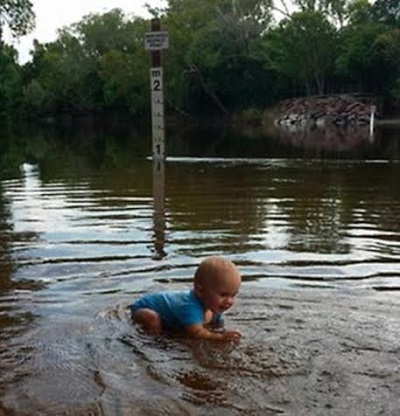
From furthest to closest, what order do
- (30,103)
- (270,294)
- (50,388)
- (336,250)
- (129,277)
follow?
1. (30,103)
2. (336,250)
3. (129,277)
4. (270,294)
5. (50,388)

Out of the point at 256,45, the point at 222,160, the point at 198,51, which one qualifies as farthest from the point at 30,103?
the point at 222,160

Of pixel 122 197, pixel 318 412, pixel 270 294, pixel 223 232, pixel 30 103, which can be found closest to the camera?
pixel 318 412

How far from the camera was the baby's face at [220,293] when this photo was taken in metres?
4.26

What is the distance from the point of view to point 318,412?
3.29 metres

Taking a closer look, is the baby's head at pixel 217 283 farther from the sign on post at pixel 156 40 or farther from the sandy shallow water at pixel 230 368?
the sign on post at pixel 156 40

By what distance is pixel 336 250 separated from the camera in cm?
715

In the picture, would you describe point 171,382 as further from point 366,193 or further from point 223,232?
point 366,193

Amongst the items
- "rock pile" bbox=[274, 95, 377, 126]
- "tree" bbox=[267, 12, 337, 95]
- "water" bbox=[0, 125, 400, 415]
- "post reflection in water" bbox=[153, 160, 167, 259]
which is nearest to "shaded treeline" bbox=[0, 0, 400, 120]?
"tree" bbox=[267, 12, 337, 95]

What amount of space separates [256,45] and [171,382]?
5818cm

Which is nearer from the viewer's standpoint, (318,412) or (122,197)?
(318,412)

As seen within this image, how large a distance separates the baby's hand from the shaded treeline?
4248 centimetres

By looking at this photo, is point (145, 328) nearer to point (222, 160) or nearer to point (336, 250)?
point (336, 250)

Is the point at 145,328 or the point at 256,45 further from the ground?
the point at 256,45

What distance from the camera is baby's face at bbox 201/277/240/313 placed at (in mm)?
4258
